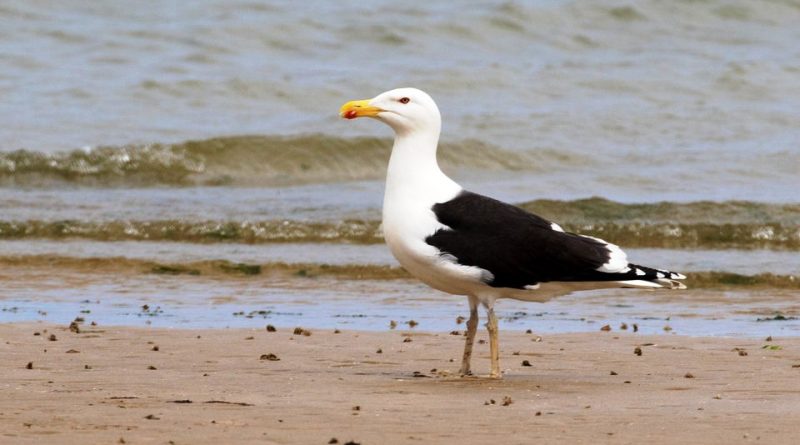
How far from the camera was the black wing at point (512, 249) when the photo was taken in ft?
23.8

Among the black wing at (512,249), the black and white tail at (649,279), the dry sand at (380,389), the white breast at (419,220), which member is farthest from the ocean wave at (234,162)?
the black and white tail at (649,279)

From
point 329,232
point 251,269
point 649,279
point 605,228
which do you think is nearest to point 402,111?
point 649,279

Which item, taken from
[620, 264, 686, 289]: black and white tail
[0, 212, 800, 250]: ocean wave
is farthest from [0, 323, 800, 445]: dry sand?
[0, 212, 800, 250]: ocean wave

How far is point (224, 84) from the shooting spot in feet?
77.7

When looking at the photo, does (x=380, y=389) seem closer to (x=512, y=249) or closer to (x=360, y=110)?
(x=512, y=249)

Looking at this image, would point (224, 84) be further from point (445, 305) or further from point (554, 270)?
point (554, 270)

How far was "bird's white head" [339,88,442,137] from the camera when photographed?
759 centimetres

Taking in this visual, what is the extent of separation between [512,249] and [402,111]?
93 cm

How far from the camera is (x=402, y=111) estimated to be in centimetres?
759

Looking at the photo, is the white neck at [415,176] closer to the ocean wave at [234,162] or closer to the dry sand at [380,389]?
the dry sand at [380,389]

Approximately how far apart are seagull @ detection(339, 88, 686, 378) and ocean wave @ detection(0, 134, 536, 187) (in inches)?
449

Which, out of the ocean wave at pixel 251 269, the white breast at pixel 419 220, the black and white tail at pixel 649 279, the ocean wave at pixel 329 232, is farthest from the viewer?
the ocean wave at pixel 329 232

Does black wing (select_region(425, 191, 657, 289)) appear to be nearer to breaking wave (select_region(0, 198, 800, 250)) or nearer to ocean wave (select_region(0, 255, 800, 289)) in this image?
ocean wave (select_region(0, 255, 800, 289))

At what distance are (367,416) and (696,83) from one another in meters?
19.3
